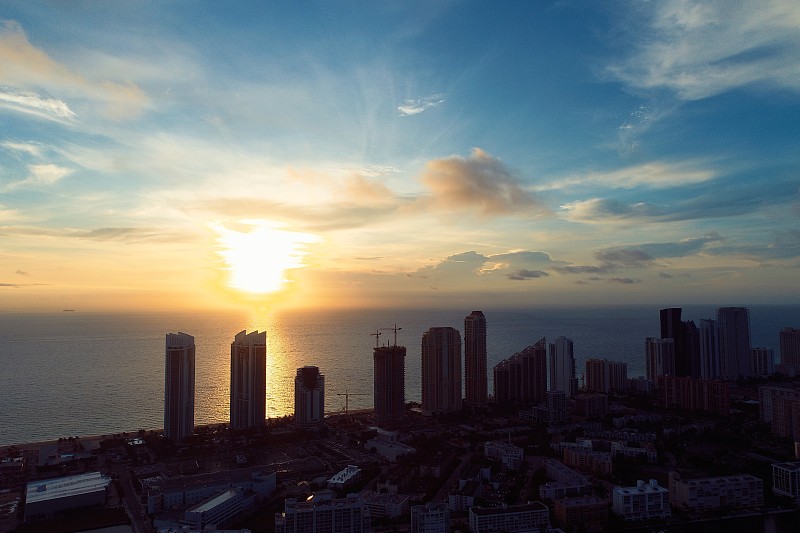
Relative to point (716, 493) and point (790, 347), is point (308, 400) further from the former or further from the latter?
point (790, 347)

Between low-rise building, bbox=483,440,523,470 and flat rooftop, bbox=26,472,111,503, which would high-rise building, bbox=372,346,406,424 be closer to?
low-rise building, bbox=483,440,523,470

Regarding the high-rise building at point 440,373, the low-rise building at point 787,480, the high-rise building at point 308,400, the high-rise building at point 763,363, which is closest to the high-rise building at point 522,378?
the high-rise building at point 440,373

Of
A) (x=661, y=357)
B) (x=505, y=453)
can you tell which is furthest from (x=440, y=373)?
(x=661, y=357)

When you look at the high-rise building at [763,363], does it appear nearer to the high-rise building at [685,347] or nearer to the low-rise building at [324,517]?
the high-rise building at [685,347]

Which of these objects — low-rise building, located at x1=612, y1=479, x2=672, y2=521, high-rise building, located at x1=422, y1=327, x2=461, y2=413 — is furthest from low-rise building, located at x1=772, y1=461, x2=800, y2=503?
high-rise building, located at x1=422, y1=327, x2=461, y2=413

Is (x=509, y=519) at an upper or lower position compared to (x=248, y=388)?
lower

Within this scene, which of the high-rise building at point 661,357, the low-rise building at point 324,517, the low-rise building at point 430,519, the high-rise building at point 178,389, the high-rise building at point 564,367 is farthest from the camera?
the high-rise building at point 661,357

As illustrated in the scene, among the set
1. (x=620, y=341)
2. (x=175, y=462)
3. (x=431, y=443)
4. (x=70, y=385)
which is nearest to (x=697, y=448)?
(x=431, y=443)
